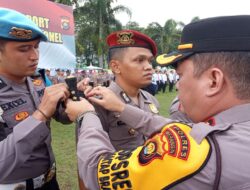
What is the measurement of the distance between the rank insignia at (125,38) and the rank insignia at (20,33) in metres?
0.98

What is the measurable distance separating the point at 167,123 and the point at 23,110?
0.98 metres

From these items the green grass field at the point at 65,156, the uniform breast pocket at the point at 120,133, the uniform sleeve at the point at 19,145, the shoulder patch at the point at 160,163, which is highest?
the shoulder patch at the point at 160,163

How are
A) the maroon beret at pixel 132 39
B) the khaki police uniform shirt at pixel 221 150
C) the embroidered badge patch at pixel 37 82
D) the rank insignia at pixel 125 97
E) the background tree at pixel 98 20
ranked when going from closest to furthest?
the khaki police uniform shirt at pixel 221 150 < the embroidered badge patch at pixel 37 82 < the rank insignia at pixel 125 97 < the maroon beret at pixel 132 39 < the background tree at pixel 98 20

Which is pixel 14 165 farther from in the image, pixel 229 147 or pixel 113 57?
pixel 113 57

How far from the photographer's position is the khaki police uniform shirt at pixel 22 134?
157 centimetres

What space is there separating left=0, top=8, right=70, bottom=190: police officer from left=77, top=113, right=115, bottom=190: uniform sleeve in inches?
12.8

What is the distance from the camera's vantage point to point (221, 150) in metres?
1.03

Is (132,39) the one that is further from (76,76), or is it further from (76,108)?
(76,108)

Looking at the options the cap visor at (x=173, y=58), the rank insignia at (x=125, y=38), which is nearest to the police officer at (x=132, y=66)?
the rank insignia at (x=125, y=38)

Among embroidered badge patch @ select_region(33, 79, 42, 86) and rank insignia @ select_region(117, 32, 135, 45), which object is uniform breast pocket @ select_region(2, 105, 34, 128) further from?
rank insignia @ select_region(117, 32, 135, 45)

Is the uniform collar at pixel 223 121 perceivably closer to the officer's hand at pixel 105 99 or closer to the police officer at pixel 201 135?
the police officer at pixel 201 135

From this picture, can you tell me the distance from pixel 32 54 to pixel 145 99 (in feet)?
3.76

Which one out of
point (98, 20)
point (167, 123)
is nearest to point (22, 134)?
point (167, 123)

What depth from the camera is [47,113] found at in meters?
1.65
